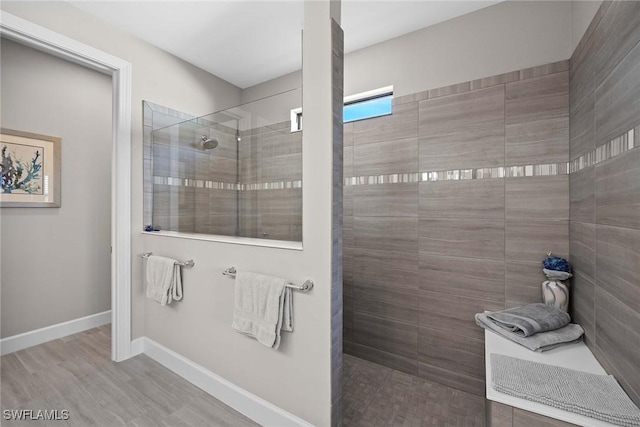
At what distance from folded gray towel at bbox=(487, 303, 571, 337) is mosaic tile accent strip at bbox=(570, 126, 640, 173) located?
772mm

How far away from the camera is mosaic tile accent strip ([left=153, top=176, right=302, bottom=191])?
189 centimetres

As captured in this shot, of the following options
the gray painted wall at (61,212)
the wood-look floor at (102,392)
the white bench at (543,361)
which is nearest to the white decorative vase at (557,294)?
the white bench at (543,361)

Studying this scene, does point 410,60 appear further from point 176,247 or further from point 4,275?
point 4,275

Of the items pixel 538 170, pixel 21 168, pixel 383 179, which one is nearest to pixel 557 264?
pixel 538 170

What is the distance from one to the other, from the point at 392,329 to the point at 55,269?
308 centimetres

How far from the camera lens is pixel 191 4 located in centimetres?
207

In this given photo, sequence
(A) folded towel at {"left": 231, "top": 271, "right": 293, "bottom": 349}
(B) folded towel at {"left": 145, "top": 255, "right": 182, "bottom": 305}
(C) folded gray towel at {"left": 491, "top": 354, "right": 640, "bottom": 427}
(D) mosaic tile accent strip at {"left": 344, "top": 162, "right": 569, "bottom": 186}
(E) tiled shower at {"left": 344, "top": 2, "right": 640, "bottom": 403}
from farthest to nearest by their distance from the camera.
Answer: (B) folded towel at {"left": 145, "top": 255, "right": 182, "bottom": 305} → (D) mosaic tile accent strip at {"left": 344, "top": 162, "right": 569, "bottom": 186} → (A) folded towel at {"left": 231, "top": 271, "right": 293, "bottom": 349} → (E) tiled shower at {"left": 344, "top": 2, "right": 640, "bottom": 403} → (C) folded gray towel at {"left": 491, "top": 354, "right": 640, "bottom": 427}

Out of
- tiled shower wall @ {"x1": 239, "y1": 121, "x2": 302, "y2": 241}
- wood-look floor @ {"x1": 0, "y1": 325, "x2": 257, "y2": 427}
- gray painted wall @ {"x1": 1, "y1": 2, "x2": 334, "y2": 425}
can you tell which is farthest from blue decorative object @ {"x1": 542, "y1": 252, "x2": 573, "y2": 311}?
wood-look floor @ {"x1": 0, "y1": 325, "x2": 257, "y2": 427}

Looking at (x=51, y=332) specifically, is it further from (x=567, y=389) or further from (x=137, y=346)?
(x=567, y=389)

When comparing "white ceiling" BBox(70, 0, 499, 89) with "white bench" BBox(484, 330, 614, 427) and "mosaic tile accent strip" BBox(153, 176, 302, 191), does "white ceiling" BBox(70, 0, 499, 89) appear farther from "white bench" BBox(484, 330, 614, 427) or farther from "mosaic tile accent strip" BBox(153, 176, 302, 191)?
"white bench" BBox(484, 330, 614, 427)

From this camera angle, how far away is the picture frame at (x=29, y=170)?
7.92ft

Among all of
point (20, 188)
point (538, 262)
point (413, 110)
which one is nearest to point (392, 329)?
point (538, 262)

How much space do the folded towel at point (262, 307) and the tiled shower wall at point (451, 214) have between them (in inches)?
41.5

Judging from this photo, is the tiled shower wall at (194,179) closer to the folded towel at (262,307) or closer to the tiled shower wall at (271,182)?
the tiled shower wall at (271,182)
